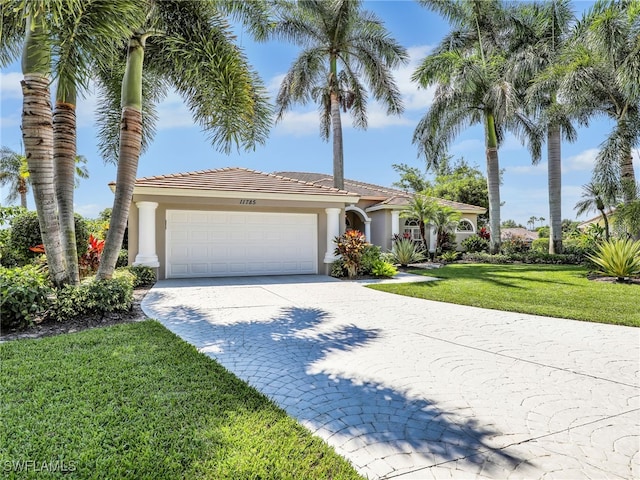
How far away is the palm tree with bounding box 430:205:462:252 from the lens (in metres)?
19.4

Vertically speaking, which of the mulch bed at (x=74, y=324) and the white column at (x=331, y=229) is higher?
the white column at (x=331, y=229)

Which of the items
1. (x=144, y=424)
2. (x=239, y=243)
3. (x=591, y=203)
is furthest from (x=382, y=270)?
(x=591, y=203)

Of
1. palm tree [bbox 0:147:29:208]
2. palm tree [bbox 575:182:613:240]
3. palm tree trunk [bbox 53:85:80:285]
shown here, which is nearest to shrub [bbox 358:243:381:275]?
palm tree trunk [bbox 53:85:80:285]

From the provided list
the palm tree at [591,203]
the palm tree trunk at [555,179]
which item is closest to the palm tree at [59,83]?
the palm tree trunk at [555,179]

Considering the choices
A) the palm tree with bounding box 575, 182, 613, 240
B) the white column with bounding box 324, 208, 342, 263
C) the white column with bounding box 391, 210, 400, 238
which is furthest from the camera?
the white column with bounding box 391, 210, 400, 238

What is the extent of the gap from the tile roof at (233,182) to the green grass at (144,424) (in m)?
8.84

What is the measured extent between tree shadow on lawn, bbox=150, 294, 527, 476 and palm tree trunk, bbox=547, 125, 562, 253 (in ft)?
57.9

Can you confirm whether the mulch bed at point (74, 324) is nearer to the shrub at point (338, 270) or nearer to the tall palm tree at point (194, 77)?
the tall palm tree at point (194, 77)

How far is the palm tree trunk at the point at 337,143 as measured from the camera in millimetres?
18891

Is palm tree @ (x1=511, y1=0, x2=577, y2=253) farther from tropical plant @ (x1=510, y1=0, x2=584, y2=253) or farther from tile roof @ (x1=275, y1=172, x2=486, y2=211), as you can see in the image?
tile roof @ (x1=275, y1=172, x2=486, y2=211)

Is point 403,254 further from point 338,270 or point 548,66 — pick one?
point 548,66

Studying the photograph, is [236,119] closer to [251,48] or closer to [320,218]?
[251,48]

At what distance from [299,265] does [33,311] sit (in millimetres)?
9635

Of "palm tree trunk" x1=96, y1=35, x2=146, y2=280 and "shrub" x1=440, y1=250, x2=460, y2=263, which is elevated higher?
"palm tree trunk" x1=96, y1=35, x2=146, y2=280
